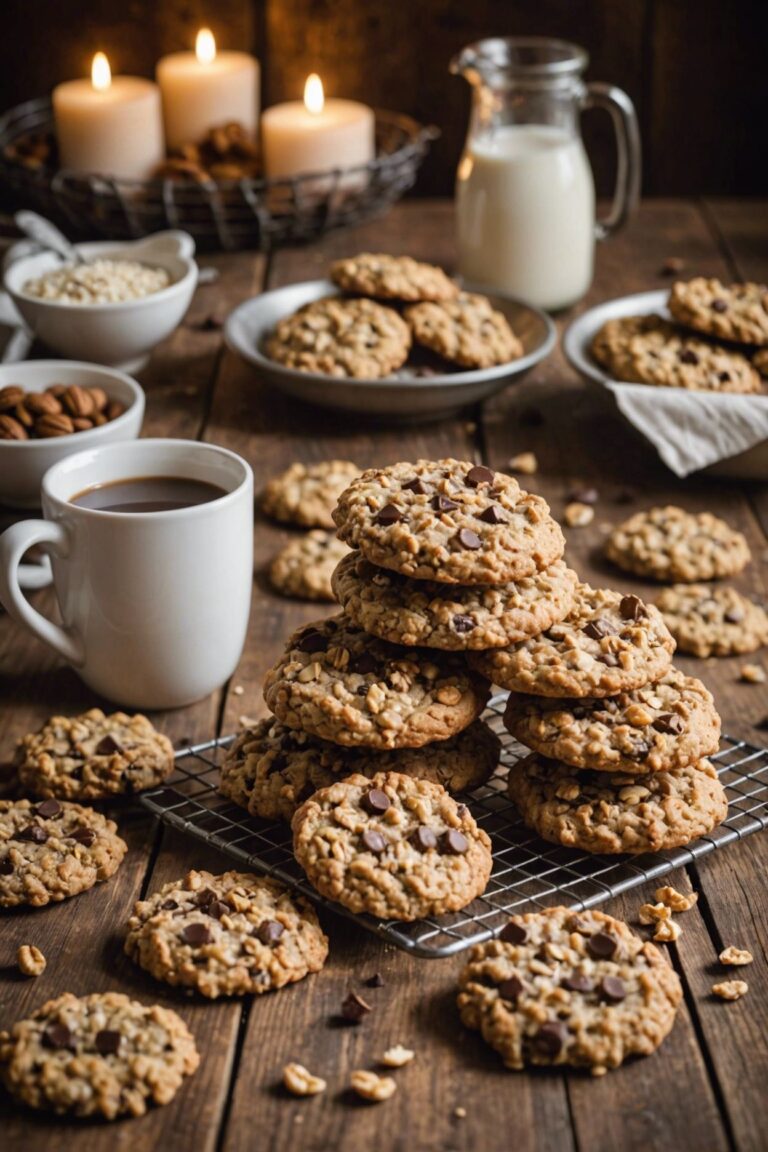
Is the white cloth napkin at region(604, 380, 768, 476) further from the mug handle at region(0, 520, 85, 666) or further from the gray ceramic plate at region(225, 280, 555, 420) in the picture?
the mug handle at region(0, 520, 85, 666)

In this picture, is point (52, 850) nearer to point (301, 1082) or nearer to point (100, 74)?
point (301, 1082)

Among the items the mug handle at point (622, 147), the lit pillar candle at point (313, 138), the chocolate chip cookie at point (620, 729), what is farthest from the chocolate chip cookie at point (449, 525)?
the lit pillar candle at point (313, 138)

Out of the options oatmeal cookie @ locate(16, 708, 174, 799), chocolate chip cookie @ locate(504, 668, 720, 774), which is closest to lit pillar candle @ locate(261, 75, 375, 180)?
oatmeal cookie @ locate(16, 708, 174, 799)

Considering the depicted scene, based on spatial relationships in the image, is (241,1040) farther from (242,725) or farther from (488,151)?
(488,151)

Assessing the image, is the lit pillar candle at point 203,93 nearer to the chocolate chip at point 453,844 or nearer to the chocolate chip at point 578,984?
the chocolate chip at point 453,844

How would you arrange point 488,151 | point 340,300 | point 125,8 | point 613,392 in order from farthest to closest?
point 125,8, point 488,151, point 340,300, point 613,392

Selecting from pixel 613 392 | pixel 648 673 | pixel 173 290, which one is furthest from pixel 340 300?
pixel 648 673

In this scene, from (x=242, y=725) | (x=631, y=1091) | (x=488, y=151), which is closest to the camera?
(x=631, y=1091)
